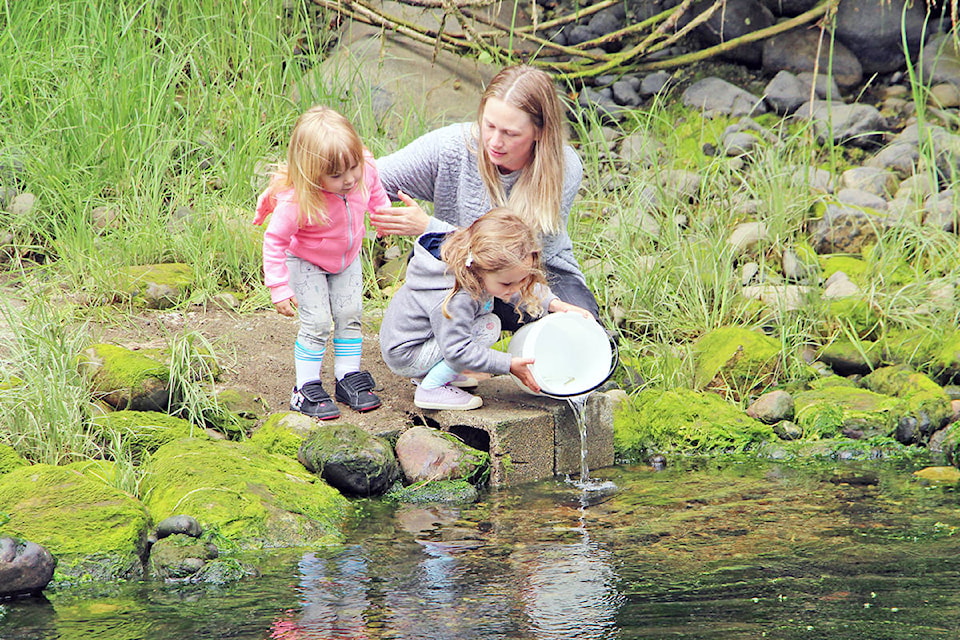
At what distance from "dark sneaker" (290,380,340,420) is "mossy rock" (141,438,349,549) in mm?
351

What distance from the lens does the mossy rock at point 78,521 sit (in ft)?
10.3

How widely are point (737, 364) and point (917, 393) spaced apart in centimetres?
77

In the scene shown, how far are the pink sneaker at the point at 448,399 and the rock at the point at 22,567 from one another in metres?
1.55

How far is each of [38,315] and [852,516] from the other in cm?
307

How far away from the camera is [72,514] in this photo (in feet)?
10.7

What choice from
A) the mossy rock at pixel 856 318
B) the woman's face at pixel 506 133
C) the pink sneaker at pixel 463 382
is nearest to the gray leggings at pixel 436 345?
the pink sneaker at pixel 463 382

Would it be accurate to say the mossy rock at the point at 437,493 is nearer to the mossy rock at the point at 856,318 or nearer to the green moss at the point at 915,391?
the green moss at the point at 915,391

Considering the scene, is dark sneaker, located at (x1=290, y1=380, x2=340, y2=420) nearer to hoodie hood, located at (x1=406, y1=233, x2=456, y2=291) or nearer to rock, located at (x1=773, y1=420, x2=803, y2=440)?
hoodie hood, located at (x1=406, y1=233, x2=456, y2=291)

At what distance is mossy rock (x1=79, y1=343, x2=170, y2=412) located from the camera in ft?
13.7

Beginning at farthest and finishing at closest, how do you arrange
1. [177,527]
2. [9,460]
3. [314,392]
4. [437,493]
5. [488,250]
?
[314,392]
[437,493]
[488,250]
[9,460]
[177,527]

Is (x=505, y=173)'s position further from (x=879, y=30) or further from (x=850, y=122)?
(x=879, y=30)

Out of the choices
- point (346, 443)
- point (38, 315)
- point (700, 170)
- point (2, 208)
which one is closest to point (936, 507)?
point (346, 443)

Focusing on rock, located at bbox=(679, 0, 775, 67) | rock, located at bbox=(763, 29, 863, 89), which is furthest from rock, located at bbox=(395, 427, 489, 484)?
rock, located at bbox=(763, 29, 863, 89)

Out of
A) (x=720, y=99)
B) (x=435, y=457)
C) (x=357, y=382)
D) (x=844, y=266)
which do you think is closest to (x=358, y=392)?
(x=357, y=382)
